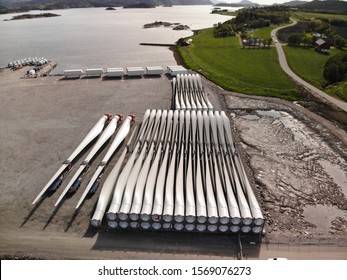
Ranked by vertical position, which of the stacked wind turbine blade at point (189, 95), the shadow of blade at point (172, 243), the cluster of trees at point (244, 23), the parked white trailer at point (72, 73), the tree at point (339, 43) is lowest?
the shadow of blade at point (172, 243)

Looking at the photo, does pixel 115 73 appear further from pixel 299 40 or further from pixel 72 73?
pixel 299 40

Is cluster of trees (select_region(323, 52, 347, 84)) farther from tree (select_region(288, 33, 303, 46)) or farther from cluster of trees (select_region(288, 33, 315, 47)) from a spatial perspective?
cluster of trees (select_region(288, 33, 315, 47))

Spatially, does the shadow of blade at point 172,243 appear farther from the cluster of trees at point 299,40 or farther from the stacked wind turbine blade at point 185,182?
the cluster of trees at point 299,40

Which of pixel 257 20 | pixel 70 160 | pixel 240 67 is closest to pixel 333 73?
pixel 240 67

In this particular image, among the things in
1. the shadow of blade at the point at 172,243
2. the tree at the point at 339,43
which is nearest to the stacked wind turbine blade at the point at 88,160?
the shadow of blade at the point at 172,243

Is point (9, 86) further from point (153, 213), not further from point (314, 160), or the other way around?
point (314, 160)
